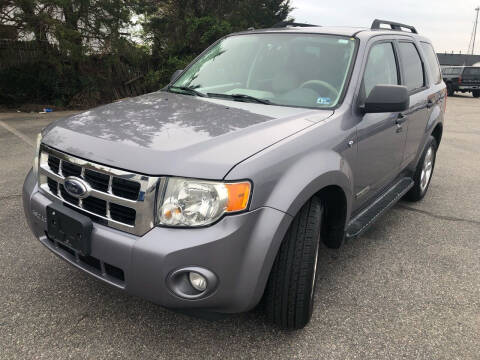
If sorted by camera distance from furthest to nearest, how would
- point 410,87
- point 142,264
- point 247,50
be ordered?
point 410,87 → point 247,50 → point 142,264

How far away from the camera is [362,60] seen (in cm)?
294

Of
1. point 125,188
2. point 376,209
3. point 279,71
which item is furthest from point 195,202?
point 376,209

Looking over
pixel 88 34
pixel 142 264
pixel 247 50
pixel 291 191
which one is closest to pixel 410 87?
pixel 247 50

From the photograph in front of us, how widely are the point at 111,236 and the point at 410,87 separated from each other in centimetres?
306

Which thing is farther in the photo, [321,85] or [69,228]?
[321,85]

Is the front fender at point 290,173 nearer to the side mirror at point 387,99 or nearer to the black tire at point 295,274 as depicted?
the black tire at point 295,274

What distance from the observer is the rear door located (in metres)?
3.72

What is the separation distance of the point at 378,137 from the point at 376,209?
1.99 feet

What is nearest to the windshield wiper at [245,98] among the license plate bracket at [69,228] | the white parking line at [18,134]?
the license plate bracket at [69,228]

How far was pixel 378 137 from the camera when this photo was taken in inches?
118

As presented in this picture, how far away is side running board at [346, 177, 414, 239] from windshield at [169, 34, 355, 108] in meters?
0.86

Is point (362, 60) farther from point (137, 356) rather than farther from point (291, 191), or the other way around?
point (137, 356)

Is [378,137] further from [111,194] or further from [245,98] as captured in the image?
[111,194]

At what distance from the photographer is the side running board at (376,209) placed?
2871 mm
